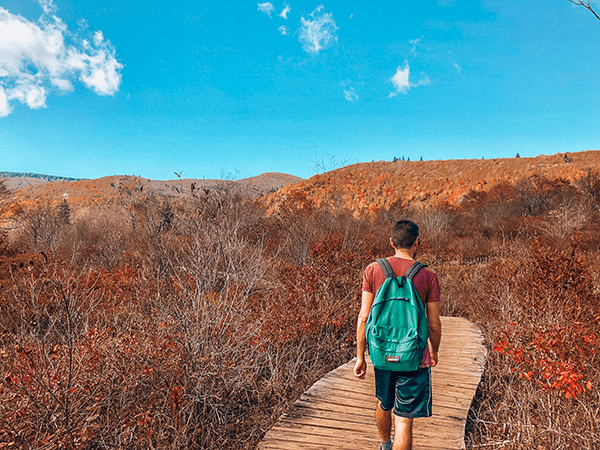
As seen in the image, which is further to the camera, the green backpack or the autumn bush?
the autumn bush

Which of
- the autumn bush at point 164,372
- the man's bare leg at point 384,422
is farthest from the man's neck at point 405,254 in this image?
the autumn bush at point 164,372

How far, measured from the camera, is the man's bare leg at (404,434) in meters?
2.51

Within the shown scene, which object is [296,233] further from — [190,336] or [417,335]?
[417,335]

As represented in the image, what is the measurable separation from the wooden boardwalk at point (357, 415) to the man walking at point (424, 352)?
95 centimetres

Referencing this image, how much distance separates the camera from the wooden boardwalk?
3.29m

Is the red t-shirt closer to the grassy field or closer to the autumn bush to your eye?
the grassy field

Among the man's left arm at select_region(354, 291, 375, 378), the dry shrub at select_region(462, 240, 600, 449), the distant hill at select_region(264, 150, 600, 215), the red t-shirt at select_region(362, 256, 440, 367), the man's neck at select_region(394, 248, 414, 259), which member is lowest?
the dry shrub at select_region(462, 240, 600, 449)

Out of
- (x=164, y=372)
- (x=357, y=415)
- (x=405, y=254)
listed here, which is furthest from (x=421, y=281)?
(x=164, y=372)

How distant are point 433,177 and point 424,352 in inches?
1869

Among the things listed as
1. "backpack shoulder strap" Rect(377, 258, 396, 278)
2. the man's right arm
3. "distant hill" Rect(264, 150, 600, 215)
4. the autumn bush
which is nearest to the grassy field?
the autumn bush

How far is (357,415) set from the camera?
374 centimetres

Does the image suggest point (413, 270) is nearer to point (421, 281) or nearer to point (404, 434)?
point (421, 281)

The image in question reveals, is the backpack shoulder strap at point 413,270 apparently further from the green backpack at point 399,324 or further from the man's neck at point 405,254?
the man's neck at point 405,254

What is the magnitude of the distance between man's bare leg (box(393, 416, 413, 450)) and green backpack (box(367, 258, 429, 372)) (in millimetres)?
474
